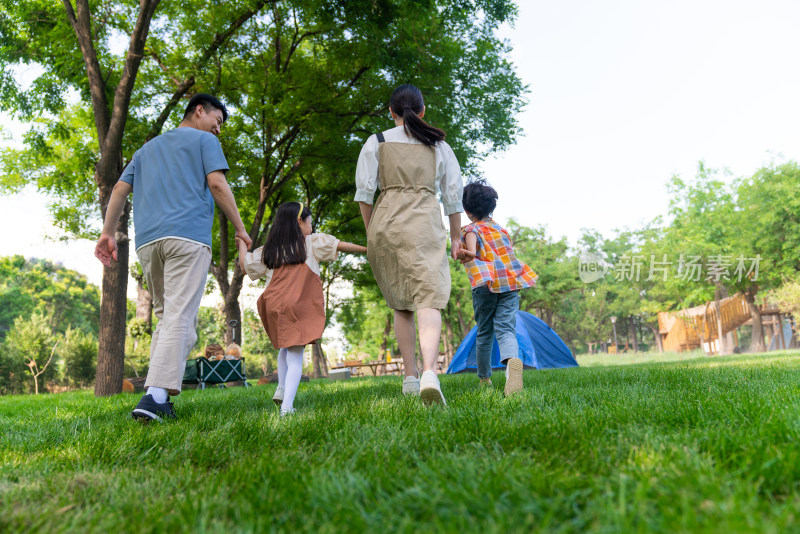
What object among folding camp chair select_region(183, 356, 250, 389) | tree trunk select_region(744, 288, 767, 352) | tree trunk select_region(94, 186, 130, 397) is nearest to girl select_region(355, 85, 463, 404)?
tree trunk select_region(94, 186, 130, 397)

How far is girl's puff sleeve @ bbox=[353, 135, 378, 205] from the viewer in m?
3.92

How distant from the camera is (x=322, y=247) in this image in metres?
4.43

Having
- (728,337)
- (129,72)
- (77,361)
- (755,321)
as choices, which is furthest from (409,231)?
(728,337)

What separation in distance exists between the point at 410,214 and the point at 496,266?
1.47 metres

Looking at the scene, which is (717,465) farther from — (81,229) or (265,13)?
(81,229)

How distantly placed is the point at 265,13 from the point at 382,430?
473 inches

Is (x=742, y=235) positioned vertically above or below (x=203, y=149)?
above

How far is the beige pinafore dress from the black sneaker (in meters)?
1.70

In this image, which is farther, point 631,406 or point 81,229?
point 81,229

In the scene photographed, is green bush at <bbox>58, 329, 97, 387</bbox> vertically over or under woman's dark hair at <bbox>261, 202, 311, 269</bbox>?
under

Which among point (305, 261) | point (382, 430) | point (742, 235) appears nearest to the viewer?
point (382, 430)

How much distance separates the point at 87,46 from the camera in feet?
28.0

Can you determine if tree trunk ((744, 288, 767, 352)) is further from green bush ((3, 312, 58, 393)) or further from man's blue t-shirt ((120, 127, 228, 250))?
green bush ((3, 312, 58, 393))

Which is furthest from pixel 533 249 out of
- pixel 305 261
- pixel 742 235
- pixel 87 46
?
pixel 305 261
